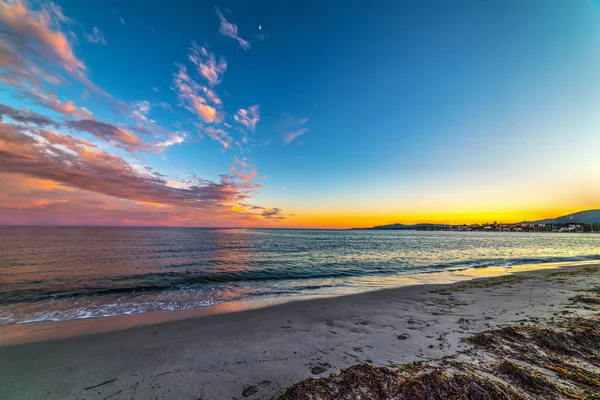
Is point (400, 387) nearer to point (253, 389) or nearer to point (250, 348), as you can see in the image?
point (253, 389)

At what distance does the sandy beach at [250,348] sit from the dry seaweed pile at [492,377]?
0.62m

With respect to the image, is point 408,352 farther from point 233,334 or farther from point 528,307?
point 528,307

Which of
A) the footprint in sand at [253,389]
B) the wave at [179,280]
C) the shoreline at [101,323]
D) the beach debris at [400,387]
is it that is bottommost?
the wave at [179,280]

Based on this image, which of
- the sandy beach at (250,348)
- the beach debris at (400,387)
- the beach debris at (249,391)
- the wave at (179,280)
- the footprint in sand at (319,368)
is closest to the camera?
the beach debris at (400,387)

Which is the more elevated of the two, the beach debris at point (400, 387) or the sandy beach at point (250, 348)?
the beach debris at point (400, 387)

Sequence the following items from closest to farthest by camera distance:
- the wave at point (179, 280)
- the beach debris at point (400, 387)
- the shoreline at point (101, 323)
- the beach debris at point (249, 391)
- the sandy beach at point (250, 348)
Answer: the beach debris at point (400, 387) → the beach debris at point (249, 391) → the sandy beach at point (250, 348) → the shoreline at point (101, 323) → the wave at point (179, 280)

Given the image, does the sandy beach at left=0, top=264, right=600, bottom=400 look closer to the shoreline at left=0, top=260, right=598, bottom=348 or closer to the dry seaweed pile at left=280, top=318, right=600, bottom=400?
the shoreline at left=0, top=260, right=598, bottom=348

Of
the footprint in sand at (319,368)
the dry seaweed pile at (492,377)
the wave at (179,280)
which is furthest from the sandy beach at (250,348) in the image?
the wave at (179,280)

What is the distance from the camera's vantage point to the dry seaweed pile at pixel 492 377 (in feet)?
12.6

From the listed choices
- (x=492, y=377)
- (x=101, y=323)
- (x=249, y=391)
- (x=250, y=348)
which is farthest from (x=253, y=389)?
(x=101, y=323)

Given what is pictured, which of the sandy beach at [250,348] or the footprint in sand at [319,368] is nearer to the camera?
the sandy beach at [250,348]

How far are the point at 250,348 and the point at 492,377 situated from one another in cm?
548

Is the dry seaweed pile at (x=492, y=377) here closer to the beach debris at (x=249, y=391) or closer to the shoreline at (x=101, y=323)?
the beach debris at (x=249, y=391)

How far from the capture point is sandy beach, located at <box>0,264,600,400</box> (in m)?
4.83
